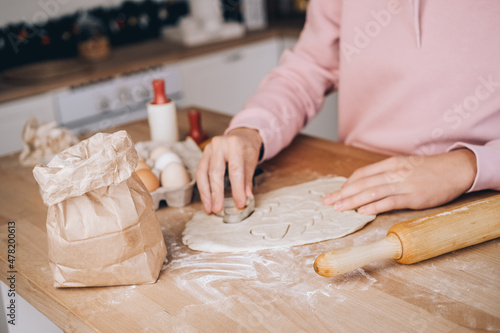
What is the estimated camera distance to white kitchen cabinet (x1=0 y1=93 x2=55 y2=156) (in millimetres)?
2199

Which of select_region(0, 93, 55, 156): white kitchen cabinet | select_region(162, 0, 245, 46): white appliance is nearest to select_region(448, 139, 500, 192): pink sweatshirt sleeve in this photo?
select_region(0, 93, 55, 156): white kitchen cabinet

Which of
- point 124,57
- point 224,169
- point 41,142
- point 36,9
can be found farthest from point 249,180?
point 36,9

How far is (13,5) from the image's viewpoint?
2670 mm

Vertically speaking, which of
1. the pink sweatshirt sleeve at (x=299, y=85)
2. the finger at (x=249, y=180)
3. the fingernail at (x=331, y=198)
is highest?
the pink sweatshirt sleeve at (x=299, y=85)

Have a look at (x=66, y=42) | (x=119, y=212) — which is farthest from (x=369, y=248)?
(x=66, y=42)

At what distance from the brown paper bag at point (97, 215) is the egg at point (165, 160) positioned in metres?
0.31

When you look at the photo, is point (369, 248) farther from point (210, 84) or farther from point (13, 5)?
point (13, 5)

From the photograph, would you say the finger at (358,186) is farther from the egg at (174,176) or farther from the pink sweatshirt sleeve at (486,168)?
the egg at (174,176)

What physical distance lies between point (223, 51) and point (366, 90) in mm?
1764

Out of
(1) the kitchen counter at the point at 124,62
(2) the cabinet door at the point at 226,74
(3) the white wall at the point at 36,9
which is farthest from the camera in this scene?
(2) the cabinet door at the point at 226,74

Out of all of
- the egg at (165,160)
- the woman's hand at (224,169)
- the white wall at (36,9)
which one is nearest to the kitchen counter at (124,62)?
the white wall at (36,9)

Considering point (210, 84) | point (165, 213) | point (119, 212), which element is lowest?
point (210, 84)

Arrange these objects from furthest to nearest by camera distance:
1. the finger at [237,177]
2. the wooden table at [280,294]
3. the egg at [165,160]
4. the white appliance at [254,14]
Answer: the white appliance at [254,14] → the egg at [165,160] → the finger at [237,177] → the wooden table at [280,294]

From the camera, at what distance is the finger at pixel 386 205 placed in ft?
2.95
